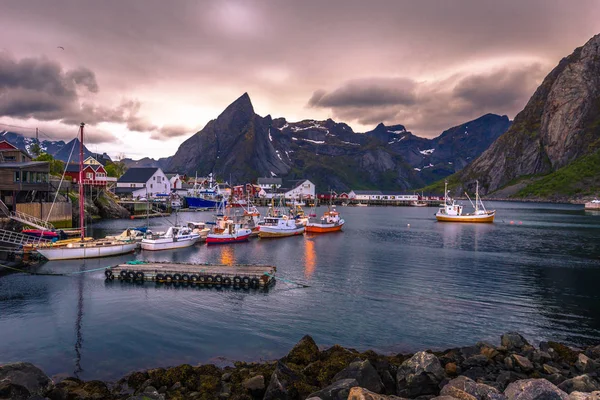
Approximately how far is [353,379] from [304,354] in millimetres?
5633

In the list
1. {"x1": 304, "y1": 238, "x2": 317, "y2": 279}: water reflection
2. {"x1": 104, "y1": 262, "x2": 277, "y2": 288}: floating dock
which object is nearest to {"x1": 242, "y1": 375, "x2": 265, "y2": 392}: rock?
{"x1": 104, "y1": 262, "x2": 277, "y2": 288}: floating dock

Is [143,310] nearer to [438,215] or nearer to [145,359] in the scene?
[145,359]

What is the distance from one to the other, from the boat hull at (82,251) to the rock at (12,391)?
3743cm

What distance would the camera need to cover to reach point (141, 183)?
15162 centimetres

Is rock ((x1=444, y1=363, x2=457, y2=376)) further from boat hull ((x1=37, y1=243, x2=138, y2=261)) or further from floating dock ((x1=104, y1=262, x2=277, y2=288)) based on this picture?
boat hull ((x1=37, y1=243, x2=138, y2=261))

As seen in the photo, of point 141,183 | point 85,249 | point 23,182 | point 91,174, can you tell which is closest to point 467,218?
point 85,249

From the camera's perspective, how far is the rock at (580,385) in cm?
1557

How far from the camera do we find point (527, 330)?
27453 millimetres


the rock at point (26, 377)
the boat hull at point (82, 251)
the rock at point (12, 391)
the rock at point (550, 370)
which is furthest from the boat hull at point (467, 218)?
the rock at point (12, 391)

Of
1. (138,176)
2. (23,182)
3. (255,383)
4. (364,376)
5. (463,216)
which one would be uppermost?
(138,176)

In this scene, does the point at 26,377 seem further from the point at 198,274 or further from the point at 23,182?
the point at 23,182

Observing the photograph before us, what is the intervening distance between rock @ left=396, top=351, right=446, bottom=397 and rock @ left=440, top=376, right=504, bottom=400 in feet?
5.73

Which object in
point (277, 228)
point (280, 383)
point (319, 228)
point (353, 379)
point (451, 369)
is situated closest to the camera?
→ point (353, 379)

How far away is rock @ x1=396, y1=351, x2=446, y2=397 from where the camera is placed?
16484 mm
